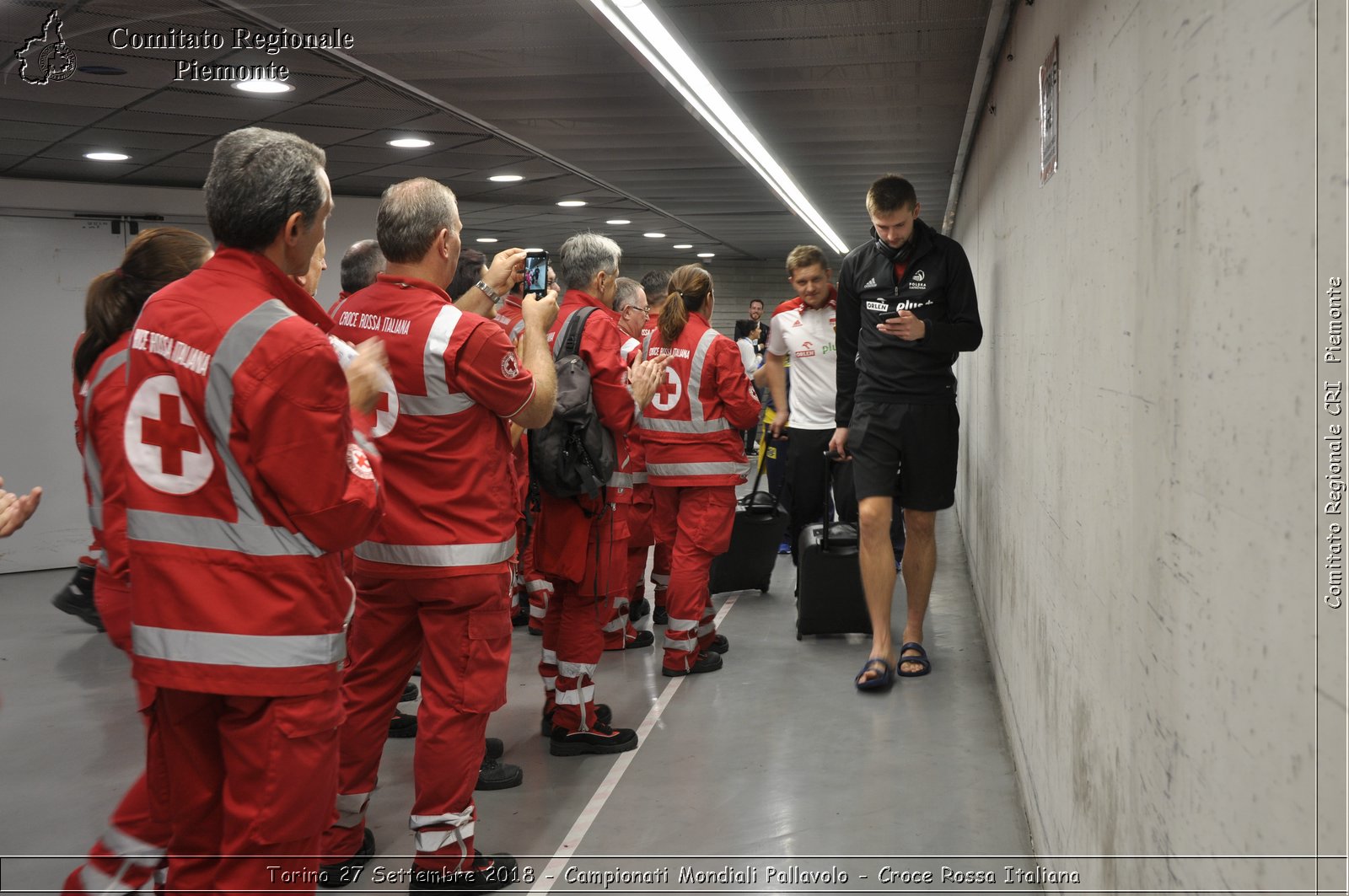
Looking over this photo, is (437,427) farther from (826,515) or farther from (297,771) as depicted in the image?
(826,515)

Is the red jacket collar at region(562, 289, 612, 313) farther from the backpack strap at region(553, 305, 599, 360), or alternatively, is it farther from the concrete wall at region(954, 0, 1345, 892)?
the concrete wall at region(954, 0, 1345, 892)

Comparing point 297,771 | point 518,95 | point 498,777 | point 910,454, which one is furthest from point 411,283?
point 518,95

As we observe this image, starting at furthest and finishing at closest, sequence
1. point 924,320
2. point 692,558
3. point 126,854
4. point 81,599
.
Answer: point 81,599 < point 692,558 < point 924,320 < point 126,854

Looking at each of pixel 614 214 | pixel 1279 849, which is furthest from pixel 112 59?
pixel 614 214

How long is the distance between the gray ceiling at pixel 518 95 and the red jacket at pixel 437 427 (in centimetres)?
186

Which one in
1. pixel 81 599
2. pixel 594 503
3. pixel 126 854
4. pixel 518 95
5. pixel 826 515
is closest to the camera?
pixel 126 854

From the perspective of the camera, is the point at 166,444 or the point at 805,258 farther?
the point at 805,258

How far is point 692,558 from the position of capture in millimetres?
5094

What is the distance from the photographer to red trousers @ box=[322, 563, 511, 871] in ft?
9.61

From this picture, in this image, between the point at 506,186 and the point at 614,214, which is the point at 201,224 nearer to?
the point at 506,186

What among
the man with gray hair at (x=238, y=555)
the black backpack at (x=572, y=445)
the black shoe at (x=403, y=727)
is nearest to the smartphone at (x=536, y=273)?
the black backpack at (x=572, y=445)

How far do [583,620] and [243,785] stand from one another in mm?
2072

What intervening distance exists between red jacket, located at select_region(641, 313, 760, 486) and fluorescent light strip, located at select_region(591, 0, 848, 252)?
126cm

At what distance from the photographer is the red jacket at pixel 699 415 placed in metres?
5.21
